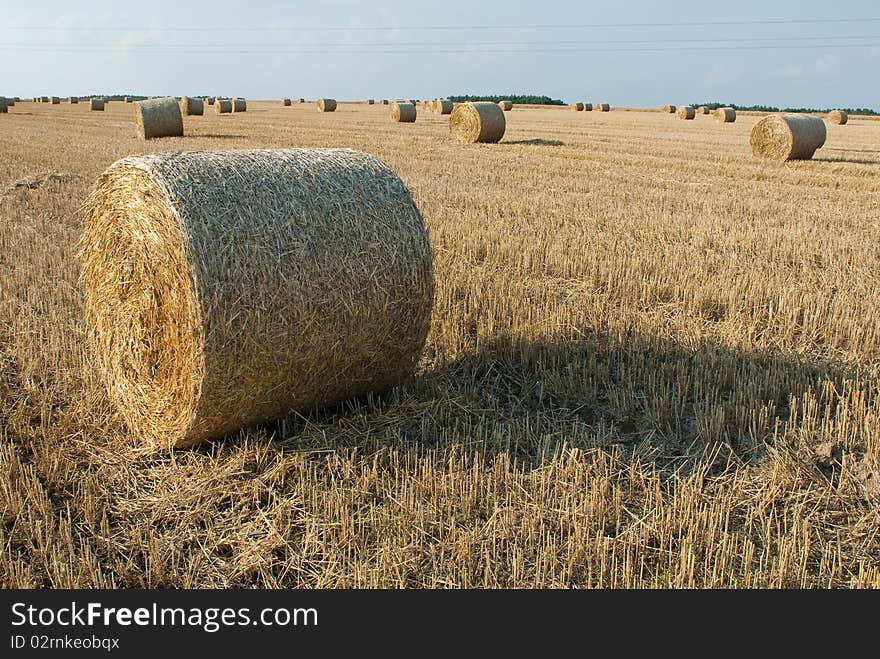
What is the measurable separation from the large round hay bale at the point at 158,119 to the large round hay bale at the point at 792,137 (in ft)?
50.9

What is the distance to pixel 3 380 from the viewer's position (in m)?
4.85

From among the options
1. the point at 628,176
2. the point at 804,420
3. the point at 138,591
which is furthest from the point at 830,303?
the point at 628,176

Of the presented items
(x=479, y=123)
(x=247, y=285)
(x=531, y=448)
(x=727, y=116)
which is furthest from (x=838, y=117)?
(x=247, y=285)

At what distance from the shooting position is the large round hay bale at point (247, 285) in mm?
3830

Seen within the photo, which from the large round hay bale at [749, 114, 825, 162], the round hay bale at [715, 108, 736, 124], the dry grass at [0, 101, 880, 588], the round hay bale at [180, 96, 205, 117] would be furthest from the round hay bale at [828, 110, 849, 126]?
the dry grass at [0, 101, 880, 588]

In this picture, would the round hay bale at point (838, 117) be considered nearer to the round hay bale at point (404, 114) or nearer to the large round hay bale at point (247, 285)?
the round hay bale at point (404, 114)

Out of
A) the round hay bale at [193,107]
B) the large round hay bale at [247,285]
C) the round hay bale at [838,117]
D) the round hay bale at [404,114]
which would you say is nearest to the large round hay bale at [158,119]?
the round hay bale at [404,114]

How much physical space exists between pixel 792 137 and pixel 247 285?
16114 mm

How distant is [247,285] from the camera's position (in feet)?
12.5

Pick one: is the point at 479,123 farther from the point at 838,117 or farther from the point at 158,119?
the point at 838,117

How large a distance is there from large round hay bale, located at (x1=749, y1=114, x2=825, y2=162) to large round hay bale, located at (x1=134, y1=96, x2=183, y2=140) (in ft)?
50.9

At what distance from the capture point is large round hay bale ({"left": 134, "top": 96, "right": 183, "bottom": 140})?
22.3 metres

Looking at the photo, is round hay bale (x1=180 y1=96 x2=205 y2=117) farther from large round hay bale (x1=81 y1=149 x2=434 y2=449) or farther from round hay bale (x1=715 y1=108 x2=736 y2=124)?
large round hay bale (x1=81 y1=149 x2=434 y2=449)

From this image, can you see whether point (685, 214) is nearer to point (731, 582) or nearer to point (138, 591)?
point (731, 582)
